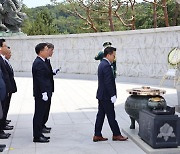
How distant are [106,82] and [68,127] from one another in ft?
5.80

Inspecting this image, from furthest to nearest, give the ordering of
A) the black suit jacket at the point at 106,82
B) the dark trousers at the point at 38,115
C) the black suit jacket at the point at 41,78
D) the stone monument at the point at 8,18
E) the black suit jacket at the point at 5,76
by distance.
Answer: the stone monument at the point at 8,18 < the black suit jacket at the point at 5,76 < the dark trousers at the point at 38,115 < the black suit jacket at the point at 41,78 < the black suit jacket at the point at 106,82

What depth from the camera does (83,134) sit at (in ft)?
21.1

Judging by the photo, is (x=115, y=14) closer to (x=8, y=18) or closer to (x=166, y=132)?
(x=8, y=18)

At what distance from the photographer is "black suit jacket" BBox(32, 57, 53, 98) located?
577 cm

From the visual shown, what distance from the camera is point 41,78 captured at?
5.77m

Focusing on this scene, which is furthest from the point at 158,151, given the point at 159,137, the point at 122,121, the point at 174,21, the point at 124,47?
the point at 174,21

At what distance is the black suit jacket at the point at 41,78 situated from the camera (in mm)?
5766

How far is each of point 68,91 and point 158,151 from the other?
795 cm

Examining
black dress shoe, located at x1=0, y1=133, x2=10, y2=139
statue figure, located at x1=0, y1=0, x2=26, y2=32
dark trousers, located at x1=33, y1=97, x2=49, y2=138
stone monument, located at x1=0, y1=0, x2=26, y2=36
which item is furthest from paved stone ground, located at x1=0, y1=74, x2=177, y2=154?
statue figure, located at x1=0, y1=0, x2=26, y2=32

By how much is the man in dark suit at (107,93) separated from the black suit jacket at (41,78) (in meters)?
0.81

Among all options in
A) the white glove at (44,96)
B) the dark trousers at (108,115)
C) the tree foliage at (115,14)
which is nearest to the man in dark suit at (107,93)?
the dark trousers at (108,115)

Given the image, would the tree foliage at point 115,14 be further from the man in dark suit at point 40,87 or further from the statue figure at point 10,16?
the man in dark suit at point 40,87

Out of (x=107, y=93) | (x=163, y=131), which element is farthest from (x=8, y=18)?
(x=163, y=131)

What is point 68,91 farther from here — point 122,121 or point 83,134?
point 83,134
